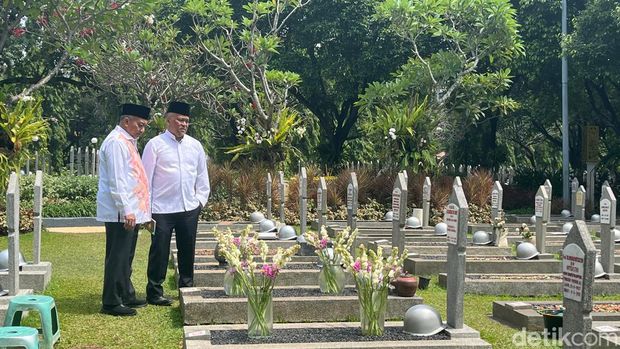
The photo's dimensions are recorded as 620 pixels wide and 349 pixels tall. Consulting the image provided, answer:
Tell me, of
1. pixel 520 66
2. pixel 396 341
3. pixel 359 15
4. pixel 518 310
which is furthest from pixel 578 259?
pixel 359 15

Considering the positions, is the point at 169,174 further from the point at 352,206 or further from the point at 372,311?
the point at 352,206

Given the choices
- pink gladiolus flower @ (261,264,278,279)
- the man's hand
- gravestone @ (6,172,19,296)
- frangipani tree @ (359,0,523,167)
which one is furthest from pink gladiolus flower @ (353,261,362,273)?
frangipani tree @ (359,0,523,167)

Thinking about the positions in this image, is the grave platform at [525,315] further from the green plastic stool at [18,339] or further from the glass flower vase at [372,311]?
the green plastic stool at [18,339]

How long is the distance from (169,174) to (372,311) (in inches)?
123

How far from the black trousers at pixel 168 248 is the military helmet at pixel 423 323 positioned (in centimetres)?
307

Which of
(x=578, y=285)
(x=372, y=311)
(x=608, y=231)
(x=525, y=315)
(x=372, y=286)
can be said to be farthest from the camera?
(x=608, y=231)

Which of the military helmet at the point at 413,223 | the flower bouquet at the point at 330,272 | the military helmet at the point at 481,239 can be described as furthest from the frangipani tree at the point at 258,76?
the flower bouquet at the point at 330,272

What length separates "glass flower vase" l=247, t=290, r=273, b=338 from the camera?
6625mm

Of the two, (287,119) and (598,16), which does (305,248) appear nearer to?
(287,119)

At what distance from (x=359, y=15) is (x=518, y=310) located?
24202mm

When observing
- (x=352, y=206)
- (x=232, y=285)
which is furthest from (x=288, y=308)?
(x=352, y=206)

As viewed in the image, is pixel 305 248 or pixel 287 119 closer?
pixel 305 248

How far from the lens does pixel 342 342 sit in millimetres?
6375

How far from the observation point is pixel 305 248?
1221cm
